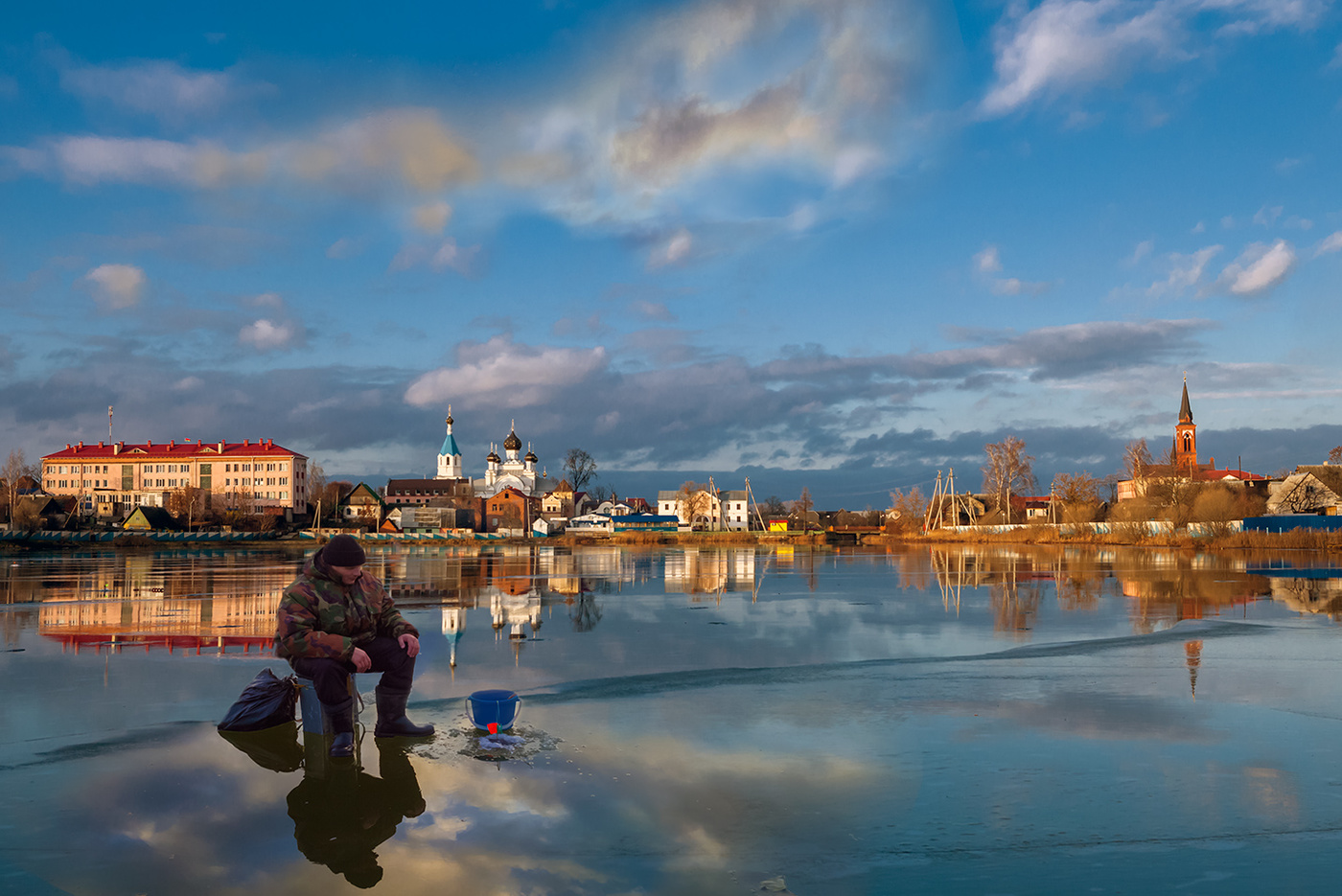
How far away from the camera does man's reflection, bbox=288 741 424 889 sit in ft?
15.4

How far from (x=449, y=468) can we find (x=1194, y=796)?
493 ft

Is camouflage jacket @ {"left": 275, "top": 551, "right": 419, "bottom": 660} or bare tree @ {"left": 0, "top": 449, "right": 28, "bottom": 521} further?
bare tree @ {"left": 0, "top": 449, "right": 28, "bottom": 521}

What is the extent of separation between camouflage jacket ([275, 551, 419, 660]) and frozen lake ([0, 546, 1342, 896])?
0.77 metres

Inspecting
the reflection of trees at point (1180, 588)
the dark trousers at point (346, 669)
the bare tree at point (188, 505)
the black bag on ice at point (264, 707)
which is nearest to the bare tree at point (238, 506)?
the bare tree at point (188, 505)

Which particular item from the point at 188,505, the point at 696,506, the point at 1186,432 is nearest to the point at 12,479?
the point at 188,505

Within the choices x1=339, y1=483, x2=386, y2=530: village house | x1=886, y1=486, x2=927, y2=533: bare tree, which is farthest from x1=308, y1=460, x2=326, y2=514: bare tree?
x1=886, y1=486, x2=927, y2=533: bare tree

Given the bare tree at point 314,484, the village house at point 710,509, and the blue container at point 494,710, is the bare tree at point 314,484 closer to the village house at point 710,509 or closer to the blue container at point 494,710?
the village house at point 710,509

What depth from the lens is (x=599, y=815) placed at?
5.32 metres

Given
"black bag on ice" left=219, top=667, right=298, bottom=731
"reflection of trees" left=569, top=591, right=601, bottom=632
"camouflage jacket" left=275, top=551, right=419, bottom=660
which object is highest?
"camouflage jacket" left=275, top=551, right=419, bottom=660

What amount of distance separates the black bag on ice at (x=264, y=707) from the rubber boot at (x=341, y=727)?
44.1 inches

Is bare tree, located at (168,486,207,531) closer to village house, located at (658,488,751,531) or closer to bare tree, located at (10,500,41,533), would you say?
bare tree, located at (10,500,41,533)

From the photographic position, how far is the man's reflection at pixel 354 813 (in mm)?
4695

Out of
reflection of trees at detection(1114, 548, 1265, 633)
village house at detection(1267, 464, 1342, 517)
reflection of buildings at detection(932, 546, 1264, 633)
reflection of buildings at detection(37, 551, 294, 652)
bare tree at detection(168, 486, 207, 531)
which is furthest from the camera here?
bare tree at detection(168, 486, 207, 531)

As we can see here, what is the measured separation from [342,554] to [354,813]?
1.88 metres
